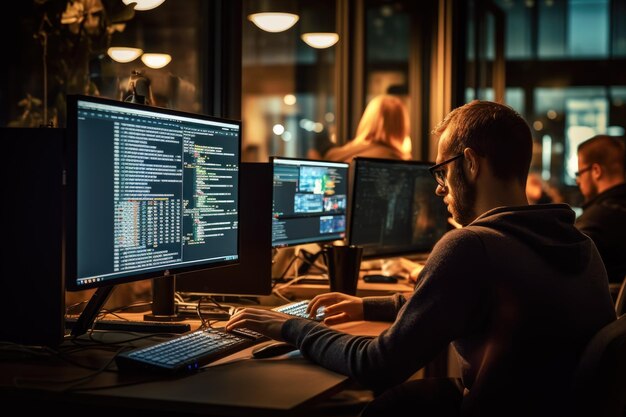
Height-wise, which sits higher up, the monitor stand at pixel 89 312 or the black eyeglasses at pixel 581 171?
the black eyeglasses at pixel 581 171

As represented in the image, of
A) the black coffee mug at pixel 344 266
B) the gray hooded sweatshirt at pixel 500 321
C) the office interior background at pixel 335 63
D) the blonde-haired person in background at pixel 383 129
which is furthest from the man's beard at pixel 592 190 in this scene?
the gray hooded sweatshirt at pixel 500 321

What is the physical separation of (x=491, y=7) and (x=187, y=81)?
14.7 feet

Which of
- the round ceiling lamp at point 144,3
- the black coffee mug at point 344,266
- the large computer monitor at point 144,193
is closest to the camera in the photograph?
the large computer monitor at point 144,193

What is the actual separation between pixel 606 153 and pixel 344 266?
241 centimetres

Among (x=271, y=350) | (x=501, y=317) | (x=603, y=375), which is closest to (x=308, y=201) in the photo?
(x=271, y=350)

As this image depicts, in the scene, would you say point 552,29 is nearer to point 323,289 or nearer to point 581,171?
point 581,171

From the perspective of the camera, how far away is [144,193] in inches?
74.5

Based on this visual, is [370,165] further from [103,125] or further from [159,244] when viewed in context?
[103,125]

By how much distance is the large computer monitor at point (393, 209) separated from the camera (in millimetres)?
3152

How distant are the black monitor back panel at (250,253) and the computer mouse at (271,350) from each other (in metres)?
0.69

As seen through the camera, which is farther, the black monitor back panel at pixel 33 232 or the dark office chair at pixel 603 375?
the black monitor back panel at pixel 33 232

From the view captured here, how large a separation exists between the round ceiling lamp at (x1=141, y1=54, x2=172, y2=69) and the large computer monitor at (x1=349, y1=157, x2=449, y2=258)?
888mm

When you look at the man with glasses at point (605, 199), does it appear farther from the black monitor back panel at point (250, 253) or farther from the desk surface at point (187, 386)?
the desk surface at point (187, 386)

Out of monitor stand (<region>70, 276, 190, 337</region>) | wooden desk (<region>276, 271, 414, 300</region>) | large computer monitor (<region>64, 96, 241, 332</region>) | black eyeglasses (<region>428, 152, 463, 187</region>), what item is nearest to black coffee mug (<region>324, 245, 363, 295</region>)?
wooden desk (<region>276, 271, 414, 300</region>)
